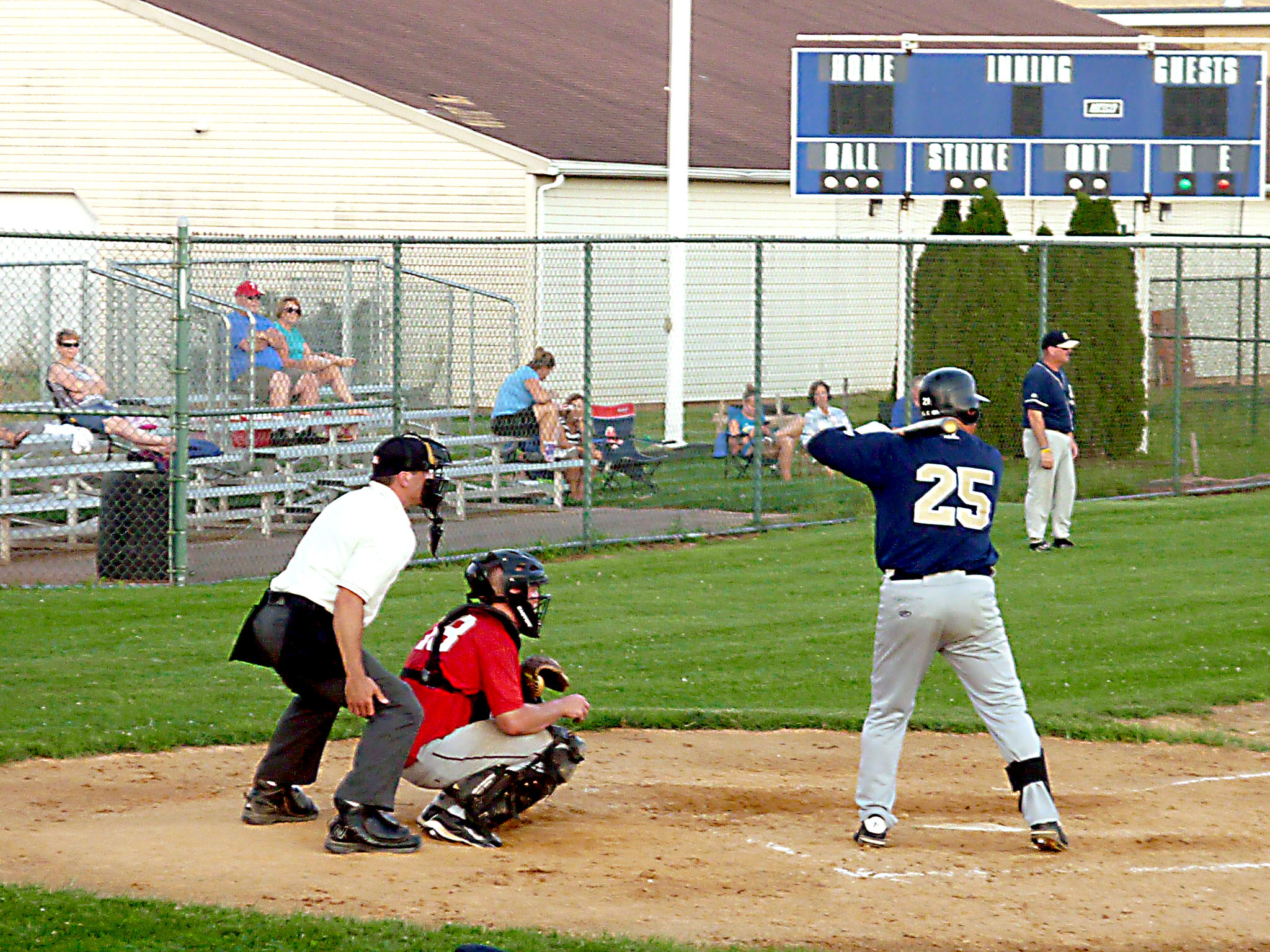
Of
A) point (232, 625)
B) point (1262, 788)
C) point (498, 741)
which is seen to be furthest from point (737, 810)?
point (232, 625)

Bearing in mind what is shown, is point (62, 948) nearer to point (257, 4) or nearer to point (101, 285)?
point (101, 285)

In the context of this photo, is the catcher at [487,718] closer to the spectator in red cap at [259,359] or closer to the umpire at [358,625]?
the umpire at [358,625]

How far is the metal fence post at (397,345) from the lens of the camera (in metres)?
13.8

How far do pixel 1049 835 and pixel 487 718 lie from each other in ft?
7.29

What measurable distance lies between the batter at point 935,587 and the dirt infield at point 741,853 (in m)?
0.35

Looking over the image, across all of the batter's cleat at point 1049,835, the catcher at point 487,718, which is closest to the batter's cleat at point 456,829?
the catcher at point 487,718

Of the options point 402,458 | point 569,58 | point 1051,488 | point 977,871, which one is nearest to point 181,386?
→ point 402,458

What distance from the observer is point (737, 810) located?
7508 millimetres

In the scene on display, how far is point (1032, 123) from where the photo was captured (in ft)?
68.8

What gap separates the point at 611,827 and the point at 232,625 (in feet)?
16.6

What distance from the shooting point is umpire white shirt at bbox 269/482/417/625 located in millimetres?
6273

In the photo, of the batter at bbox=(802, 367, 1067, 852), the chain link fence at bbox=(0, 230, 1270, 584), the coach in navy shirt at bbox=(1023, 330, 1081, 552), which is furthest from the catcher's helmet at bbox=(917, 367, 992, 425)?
the coach in navy shirt at bbox=(1023, 330, 1081, 552)

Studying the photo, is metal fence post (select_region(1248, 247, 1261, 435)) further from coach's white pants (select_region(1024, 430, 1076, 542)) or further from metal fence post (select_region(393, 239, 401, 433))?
metal fence post (select_region(393, 239, 401, 433))

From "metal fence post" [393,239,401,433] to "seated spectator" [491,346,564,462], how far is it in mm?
1508
